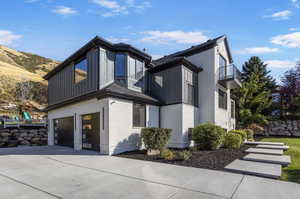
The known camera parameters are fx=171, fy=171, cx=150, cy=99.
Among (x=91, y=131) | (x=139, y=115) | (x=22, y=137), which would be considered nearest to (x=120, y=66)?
(x=139, y=115)

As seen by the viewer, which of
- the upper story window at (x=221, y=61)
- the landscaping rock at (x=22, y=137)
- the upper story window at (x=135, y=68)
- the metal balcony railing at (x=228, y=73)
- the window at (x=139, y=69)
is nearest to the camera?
the upper story window at (x=135, y=68)

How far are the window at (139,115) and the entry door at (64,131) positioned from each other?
16.0ft

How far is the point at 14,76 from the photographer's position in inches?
1300

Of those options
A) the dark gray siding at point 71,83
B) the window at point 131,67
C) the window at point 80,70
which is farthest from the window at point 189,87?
the window at point 80,70

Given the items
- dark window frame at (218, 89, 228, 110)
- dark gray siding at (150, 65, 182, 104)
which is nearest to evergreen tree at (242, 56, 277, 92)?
dark window frame at (218, 89, 228, 110)

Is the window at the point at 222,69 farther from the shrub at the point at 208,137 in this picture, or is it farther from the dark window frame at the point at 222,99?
the shrub at the point at 208,137

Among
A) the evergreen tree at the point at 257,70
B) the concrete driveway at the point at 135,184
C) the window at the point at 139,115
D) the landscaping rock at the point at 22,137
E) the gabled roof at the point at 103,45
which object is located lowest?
the landscaping rock at the point at 22,137

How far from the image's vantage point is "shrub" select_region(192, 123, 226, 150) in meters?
9.68

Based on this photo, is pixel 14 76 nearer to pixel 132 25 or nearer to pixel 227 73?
pixel 132 25

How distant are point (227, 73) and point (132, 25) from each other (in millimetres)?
8088

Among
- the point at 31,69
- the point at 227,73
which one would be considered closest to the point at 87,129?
the point at 227,73

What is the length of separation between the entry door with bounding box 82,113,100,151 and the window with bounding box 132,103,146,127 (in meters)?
2.12

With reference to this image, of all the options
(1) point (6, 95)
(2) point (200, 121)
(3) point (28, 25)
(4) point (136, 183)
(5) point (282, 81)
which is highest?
(3) point (28, 25)

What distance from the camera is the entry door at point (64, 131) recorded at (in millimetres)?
12125
